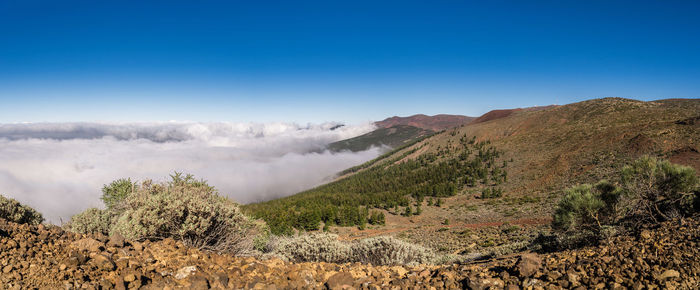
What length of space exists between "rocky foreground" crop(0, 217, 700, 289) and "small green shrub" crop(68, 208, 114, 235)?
782 cm

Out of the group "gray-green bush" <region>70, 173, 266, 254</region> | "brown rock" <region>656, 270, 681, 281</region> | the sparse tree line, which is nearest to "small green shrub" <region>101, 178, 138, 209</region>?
the sparse tree line

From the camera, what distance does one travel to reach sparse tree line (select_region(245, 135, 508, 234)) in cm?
4150

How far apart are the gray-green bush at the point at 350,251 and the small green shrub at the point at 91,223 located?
27.6 ft

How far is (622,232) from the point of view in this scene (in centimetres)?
730

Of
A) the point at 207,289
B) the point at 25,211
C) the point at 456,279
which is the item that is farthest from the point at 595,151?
the point at 25,211

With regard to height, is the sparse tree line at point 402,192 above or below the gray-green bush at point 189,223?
below

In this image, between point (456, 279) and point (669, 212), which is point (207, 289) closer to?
point (456, 279)

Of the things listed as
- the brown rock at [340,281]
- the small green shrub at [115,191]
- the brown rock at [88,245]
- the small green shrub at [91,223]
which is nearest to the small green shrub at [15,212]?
the small green shrub at [91,223]

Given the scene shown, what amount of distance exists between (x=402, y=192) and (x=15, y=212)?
183 feet

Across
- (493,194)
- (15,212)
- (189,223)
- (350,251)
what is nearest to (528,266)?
(350,251)

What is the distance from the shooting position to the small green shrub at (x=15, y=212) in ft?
32.7

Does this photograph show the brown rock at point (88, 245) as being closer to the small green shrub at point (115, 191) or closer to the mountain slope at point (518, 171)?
the small green shrub at point (115, 191)

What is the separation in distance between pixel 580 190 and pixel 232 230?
1355 cm

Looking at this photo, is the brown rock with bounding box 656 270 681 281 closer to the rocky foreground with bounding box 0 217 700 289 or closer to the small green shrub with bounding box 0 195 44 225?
the rocky foreground with bounding box 0 217 700 289
